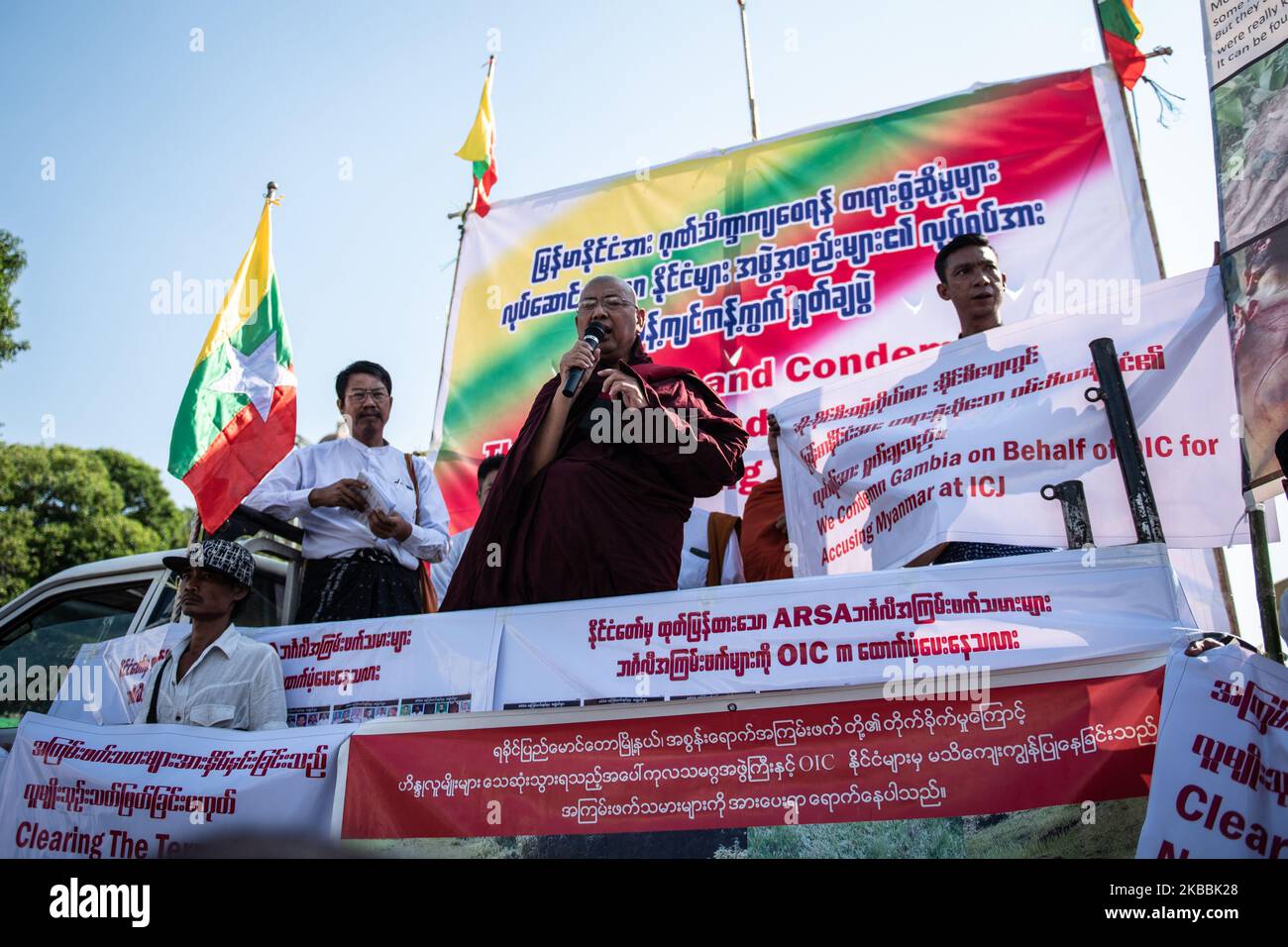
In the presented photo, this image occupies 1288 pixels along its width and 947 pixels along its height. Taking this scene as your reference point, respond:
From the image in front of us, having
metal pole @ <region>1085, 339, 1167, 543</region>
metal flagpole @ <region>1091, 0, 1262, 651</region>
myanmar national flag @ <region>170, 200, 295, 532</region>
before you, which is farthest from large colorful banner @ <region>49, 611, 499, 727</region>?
metal flagpole @ <region>1091, 0, 1262, 651</region>

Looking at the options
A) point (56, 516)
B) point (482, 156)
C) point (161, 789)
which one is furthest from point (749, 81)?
point (56, 516)

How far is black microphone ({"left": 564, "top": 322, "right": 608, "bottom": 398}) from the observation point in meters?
3.03

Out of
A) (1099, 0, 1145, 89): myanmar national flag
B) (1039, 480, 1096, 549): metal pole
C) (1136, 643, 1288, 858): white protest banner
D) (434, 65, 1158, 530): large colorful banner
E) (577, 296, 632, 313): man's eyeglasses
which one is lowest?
(1136, 643, 1288, 858): white protest banner

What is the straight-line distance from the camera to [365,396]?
14.7ft

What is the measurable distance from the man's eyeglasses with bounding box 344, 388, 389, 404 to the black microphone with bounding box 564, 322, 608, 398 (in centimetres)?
153

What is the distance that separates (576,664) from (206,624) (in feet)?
4.72

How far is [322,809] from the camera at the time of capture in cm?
250

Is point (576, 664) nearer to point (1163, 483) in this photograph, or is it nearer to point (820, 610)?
point (820, 610)

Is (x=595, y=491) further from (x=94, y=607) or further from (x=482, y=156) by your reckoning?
(x=482, y=156)

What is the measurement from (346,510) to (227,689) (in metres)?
1.11

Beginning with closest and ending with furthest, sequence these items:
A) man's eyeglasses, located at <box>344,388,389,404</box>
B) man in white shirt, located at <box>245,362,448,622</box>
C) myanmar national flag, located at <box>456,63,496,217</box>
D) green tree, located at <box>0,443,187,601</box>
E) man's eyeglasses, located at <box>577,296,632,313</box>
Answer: man's eyeglasses, located at <box>577,296,632,313</box> → man in white shirt, located at <box>245,362,448,622</box> → man's eyeglasses, located at <box>344,388,389,404</box> → myanmar national flag, located at <box>456,63,496,217</box> → green tree, located at <box>0,443,187,601</box>

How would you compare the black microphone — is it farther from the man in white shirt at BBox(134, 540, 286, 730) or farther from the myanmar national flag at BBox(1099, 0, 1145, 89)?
the myanmar national flag at BBox(1099, 0, 1145, 89)

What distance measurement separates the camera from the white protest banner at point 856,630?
2.25 meters
